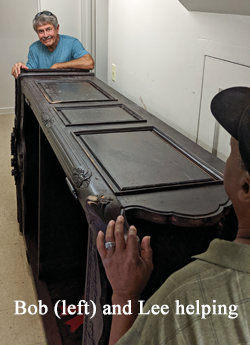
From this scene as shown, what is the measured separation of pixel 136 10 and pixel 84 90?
71 cm

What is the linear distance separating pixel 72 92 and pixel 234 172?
5.70 ft

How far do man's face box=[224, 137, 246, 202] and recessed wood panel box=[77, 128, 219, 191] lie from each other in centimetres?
46

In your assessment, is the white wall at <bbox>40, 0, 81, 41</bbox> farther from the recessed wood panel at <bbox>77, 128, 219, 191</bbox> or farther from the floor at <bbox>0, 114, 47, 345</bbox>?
the recessed wood panel at <bbox>77, 128, 219, 191</bbox>

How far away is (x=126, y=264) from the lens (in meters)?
0.86

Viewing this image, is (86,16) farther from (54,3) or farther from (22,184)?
(22,184)

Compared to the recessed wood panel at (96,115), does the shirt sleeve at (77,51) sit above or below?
above

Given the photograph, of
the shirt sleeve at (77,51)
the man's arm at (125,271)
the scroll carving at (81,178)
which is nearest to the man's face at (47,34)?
the shirt sleeve at (77,51)

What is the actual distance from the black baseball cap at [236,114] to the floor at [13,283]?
170cm

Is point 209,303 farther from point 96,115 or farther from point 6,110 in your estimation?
point 6,110

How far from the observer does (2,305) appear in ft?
6.90

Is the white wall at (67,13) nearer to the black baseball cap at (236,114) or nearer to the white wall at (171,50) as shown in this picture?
the white wall at (171,50)

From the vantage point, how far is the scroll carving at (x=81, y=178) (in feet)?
3.87

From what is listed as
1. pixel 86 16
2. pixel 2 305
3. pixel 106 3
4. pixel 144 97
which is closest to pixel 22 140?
pixel 144 97

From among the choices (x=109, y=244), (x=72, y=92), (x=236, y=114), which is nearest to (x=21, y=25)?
Answer: (x=72, y=92)
